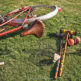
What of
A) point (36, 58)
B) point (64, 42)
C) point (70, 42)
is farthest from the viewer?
point (64, 42)

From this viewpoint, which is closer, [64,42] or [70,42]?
[70,42]

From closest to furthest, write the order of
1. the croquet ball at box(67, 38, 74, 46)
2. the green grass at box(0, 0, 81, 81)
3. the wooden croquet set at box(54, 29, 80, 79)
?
the green grass at box(0, 0, 81, 81) → the wooden croquet set at box(54, 29, 80, 79) → the croquet ball at box(67, 38, 74, 46)

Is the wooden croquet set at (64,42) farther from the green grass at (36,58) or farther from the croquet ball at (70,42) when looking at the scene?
the green grass at (36,58)

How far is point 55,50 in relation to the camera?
14.4 feet

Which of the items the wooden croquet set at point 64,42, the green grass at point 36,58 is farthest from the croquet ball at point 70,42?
the green grass at point 36,58

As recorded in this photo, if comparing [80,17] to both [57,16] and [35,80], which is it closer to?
[57,16]

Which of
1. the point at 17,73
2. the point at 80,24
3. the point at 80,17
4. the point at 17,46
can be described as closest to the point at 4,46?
the point at 17,46

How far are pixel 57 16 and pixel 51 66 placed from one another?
116 inches

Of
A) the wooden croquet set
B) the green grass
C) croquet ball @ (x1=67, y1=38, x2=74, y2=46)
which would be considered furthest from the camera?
croquet ball @ (x1=67, y1=38, x2=74, y2=46)

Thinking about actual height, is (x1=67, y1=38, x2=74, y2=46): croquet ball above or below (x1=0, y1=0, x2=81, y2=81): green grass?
above

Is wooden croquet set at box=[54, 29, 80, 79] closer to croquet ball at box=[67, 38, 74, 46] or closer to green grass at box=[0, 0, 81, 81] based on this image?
croquet ball at box=[67, 38, 74, 46]

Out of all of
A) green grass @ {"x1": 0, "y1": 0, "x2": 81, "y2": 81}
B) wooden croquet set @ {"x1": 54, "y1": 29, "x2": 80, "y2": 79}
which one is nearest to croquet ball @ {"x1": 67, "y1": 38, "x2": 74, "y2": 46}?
wooden croquet set @ {"x1": 54, "y1": 29, "x2": 80, "y2": 79}

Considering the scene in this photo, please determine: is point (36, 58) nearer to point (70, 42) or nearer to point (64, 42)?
point (64, 42)

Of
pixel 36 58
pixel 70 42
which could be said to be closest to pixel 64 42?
pixel 70 42
